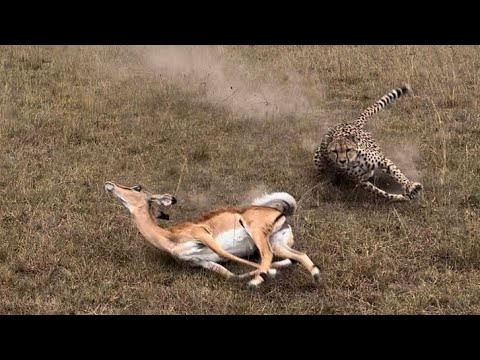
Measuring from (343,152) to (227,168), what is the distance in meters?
1.50

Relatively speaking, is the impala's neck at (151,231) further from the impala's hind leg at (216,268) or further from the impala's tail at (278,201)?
the impala's tail at (278,201)

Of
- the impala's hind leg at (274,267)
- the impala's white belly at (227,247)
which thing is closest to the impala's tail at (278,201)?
the impala's white belly at (227,247)

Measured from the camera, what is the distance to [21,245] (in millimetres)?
6438

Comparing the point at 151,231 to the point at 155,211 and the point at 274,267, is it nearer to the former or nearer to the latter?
the point at 155,211

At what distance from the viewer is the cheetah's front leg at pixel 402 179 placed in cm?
754

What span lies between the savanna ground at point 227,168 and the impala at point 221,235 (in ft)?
0.45

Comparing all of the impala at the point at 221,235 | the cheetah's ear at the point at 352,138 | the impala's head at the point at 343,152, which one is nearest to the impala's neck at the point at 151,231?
the impala at the point at 221,235

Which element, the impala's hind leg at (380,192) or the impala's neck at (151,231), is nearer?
the impala's neck at (151,231)

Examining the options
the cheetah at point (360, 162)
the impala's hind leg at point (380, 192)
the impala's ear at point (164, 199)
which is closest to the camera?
the impala's ear at point (164, 199)

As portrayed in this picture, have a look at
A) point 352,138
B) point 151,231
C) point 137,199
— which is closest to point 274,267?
point 151,231

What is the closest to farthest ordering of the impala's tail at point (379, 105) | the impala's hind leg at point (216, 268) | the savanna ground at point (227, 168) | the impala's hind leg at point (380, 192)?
1. the savanna ground at point (227, 168)
2. the impala's hind leg at point (216, 268)
3. the impala's hind leg at point (380, 192)
4. the impala's tail at point (379, 105)

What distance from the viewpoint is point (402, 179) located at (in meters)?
7.74

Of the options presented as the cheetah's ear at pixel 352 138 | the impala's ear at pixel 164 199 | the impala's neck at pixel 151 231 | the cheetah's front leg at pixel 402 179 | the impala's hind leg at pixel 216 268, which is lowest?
the impala's hind leg at pixel 216 268

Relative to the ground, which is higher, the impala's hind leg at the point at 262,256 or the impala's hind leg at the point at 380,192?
the impala's hind leg at the point at 380,192
